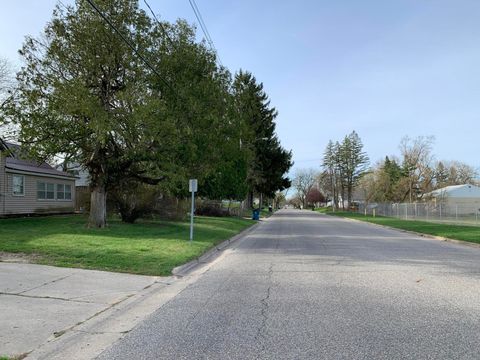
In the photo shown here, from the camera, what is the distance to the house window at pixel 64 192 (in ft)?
109

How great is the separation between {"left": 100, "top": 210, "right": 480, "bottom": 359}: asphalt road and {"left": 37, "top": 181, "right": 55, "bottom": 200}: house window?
71.9 ft

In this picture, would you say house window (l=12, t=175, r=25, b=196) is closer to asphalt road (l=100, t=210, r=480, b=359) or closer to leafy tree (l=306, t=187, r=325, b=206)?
asphalt road (l=100, t=210, r=480, b=359)

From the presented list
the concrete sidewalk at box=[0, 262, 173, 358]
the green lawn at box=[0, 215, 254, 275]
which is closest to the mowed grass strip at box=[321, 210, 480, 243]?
the green lawn at box=[0, 215, 254, 275]

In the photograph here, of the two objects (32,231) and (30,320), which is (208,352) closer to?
(30,320)

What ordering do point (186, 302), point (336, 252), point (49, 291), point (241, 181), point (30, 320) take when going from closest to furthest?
point (30, 320)
point (186, 302)
point (49, 291)
point (336, 252)
point (241, 181)

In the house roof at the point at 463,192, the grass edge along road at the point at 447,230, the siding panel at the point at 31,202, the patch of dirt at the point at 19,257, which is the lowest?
the grass edge along road at the point at 447,230

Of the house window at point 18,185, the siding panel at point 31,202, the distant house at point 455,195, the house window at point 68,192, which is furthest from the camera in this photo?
the distant house at point 455,195

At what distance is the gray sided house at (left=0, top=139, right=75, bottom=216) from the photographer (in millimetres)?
26328

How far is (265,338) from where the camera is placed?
595cm

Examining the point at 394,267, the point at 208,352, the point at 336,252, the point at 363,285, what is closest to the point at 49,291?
the point at 208,352

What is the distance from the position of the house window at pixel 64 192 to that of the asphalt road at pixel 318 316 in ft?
79.1

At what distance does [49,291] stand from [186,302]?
2698 mm

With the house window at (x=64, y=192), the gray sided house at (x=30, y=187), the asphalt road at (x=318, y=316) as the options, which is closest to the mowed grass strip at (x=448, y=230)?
the asphalt road at (x=318, y=316)

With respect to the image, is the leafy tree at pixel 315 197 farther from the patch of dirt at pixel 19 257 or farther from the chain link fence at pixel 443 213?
the patch of dirt at pixel 19 257
